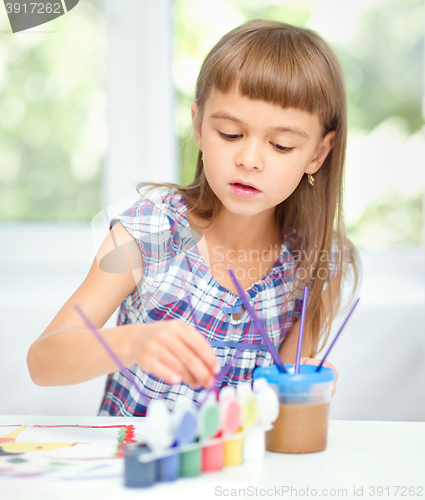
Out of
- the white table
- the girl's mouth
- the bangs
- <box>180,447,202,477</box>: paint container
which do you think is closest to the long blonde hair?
A: the bangs

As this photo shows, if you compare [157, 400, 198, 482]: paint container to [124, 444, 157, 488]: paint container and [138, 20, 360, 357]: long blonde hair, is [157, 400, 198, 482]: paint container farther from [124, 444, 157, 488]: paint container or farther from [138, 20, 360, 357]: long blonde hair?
[138, 20, 360, 357]: long blonde hair

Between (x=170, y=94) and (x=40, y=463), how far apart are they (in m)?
1.20

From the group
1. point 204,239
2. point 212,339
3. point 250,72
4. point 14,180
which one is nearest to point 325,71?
point 250,72

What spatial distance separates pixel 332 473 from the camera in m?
0.45

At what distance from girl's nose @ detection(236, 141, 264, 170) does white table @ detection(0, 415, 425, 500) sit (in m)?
0.34

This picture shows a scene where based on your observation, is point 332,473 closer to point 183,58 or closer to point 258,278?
point 258,278

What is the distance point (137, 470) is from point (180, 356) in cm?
9

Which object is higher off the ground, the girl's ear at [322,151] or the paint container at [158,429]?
the girl's ear at [322,151]

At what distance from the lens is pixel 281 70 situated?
2.27 feet

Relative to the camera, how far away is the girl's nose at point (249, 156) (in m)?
0.67

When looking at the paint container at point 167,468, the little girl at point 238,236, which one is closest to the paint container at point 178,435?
the paint container at point 167,468

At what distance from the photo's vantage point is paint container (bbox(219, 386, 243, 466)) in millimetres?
433

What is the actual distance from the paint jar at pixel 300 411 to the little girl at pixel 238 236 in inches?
5.1

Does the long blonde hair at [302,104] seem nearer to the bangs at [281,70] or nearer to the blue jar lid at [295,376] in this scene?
the bangs at [281,70]
